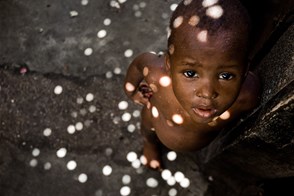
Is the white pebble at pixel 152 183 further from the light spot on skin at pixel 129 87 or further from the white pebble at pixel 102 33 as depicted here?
the white pebble at pixel 102 33

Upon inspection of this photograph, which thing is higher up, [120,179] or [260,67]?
[260,67]

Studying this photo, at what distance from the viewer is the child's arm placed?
216 centimetres

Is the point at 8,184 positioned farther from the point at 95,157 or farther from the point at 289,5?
the point at 289,5

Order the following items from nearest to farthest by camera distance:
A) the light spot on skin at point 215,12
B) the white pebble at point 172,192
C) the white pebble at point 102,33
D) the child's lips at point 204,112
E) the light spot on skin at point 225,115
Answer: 1. the light spot on skin at point 215,12
2. the child's lips at point 204,112
3. the light spot on skin at point 225,115
4. the white pebble at point 172,192
5. the white pebble at point 102,33

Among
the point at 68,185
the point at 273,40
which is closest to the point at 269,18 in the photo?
the point at 273,40

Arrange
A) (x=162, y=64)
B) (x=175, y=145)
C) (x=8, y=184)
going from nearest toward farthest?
(x=162, y=64)
(x=175, y=145)
(x=8, y=184)

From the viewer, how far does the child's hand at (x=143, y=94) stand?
2.33 meters

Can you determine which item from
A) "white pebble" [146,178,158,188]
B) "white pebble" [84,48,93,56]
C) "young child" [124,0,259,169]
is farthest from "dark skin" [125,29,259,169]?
"white pebble" [84,48,93,56]

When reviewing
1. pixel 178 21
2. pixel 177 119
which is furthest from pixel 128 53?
pixel 178 21

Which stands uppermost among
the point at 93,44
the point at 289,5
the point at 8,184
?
the point at 289,5

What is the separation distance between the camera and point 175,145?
2426mm

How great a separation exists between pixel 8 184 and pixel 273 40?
6.37 ft

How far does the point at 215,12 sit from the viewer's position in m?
1.51

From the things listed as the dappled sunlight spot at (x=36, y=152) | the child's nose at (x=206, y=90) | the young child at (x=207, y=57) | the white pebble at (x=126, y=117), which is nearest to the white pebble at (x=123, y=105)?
the white pebble at (x=126, y=117)
